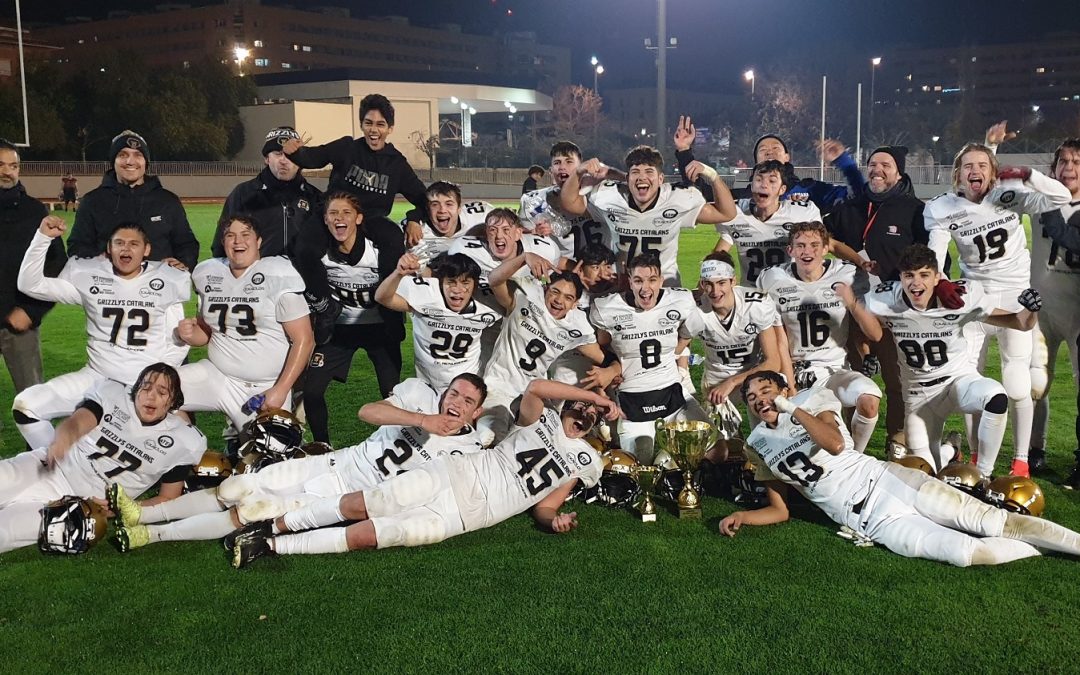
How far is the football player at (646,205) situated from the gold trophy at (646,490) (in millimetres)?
1461

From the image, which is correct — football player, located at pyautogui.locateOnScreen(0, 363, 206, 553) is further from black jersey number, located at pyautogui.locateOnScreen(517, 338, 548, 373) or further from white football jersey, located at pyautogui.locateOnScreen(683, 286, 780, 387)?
white football jersey, located at pyautogui.locateOnScreen(683, 286, 780, 387)

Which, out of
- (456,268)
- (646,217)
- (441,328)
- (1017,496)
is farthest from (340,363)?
(1017,496)

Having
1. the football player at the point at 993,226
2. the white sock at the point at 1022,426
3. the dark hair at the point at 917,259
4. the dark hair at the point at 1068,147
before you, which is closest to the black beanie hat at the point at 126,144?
the dark hair at the point at 917,259

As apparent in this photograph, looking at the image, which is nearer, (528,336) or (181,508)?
(181,508)

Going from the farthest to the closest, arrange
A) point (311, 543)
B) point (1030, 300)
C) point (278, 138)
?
point (278, 138) → point (1030, 300) → point (311, 543)

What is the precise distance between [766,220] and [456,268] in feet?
7.62

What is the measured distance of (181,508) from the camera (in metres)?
5.16

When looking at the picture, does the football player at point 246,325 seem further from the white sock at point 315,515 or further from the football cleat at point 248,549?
the football cleat at point 248,549

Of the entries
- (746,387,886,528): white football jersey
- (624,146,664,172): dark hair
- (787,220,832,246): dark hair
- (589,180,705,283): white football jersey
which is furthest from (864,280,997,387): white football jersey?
(624,146,664,172): dark hair

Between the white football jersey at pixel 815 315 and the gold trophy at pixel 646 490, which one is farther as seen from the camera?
the white football jersey at pixel 815 315

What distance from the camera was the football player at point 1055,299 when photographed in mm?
6090

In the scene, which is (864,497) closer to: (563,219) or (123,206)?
(563,219)

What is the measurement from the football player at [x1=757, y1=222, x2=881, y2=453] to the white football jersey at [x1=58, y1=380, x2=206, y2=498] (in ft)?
11.7

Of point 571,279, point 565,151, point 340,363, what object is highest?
point 565,151
